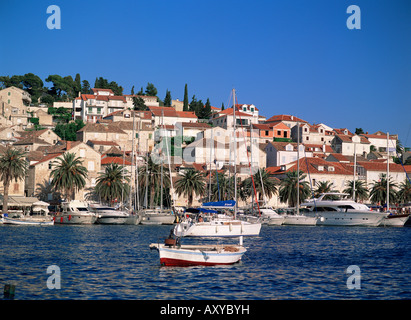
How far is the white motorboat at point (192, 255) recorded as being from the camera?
3372cm

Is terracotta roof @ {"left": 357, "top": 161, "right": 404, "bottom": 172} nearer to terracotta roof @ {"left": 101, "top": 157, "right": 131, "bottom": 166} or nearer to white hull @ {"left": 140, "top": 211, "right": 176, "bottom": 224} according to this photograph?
terracotta roof @ {"left": 101, "top": 157, "right": 131, "bottom": 166}

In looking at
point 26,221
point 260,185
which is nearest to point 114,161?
point 260,185

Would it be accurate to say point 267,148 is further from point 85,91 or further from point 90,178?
point 85,91

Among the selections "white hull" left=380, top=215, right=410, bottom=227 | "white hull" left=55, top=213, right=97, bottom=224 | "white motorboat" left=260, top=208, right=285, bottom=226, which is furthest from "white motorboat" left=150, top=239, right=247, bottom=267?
"white hull" left=380, top=215, right=410, bottom=227

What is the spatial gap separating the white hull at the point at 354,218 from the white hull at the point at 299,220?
1420 millimetres

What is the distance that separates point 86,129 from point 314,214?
2453 inches

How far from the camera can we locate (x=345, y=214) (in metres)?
81.1

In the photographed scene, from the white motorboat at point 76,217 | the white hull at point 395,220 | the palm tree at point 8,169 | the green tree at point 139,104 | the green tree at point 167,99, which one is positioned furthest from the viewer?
the green tree at point 167,99

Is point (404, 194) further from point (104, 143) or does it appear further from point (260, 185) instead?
point (104, 143)

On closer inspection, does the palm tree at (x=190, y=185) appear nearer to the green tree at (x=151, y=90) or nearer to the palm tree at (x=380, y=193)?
the palm tree at (x=380, y=193)

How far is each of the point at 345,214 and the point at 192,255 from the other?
5159cm

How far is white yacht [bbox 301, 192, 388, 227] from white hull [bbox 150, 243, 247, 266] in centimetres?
4926

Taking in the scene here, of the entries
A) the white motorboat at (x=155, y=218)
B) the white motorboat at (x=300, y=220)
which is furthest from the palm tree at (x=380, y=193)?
the white motorboat at (x=155, y=218)

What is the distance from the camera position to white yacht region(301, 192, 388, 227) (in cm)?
8044
